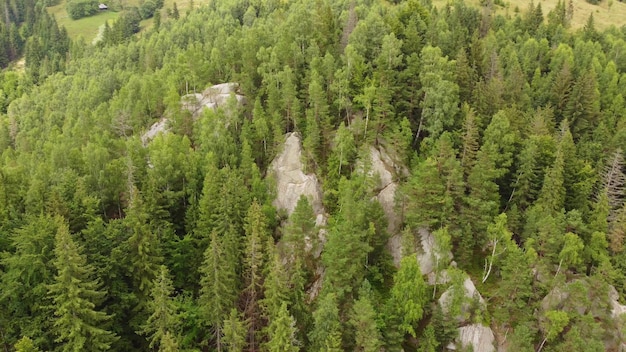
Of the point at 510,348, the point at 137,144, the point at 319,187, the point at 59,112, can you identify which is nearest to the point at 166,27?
the point at 59,112

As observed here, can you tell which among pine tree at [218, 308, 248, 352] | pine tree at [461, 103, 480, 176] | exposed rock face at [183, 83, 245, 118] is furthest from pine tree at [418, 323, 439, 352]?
exposed rock face at [183, 83, 245, 118]

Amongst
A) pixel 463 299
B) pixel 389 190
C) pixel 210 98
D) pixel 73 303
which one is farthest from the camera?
pixel 210 98

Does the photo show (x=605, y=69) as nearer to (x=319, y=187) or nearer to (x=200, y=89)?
(x=319, y=187)

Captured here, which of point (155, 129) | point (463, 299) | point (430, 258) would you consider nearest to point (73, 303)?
point (430, 258)

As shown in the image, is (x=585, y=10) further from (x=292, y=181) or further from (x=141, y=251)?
(x=141, y=251)

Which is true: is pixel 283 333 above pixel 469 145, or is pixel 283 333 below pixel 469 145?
below

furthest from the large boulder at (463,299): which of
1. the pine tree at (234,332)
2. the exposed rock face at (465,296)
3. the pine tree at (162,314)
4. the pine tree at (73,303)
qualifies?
the pine tree at (73,303)

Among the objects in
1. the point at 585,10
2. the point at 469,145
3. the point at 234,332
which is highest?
the point at 469,145
